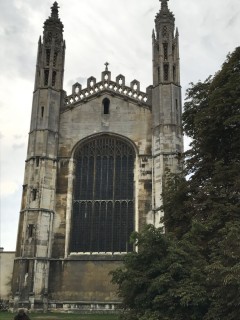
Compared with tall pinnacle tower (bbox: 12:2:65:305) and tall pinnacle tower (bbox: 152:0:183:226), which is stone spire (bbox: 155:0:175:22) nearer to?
tall pinnacle tower (bbox: 152:0:183:226)

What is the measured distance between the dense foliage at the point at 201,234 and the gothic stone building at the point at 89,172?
8272 mm

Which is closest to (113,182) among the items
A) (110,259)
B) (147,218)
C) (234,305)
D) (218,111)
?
(147,218)

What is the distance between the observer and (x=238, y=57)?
15.1 metres

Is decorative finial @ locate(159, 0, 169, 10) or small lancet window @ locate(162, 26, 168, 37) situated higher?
decorative finial @ locate(159, 0, 169, 10)

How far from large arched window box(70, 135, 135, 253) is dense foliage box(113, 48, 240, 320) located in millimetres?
8949

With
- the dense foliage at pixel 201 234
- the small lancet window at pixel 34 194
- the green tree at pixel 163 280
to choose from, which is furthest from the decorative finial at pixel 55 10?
the green tree at pixel 163 280

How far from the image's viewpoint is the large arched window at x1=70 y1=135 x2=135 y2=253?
79.8 ft

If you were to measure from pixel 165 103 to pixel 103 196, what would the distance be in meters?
6.84

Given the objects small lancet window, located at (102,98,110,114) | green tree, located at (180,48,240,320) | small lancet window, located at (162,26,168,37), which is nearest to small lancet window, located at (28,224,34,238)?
small lancet window, located at (102,98,110,114)

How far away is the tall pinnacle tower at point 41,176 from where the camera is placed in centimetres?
2264

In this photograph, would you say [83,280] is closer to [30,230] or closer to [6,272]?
[30,230]

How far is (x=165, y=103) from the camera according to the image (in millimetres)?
26359

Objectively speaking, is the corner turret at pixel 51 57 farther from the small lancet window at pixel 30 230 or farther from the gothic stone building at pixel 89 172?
the small lancet window at pixel 30 230

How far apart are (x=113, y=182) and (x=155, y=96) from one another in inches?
241
